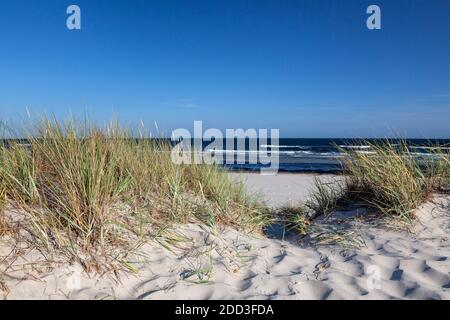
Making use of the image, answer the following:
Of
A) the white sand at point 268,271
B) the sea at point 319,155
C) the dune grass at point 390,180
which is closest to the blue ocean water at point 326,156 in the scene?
the sea at point 319,155

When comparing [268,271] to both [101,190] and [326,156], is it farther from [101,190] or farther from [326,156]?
[326,156]

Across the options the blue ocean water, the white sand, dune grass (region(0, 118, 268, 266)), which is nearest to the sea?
the blue ocean water

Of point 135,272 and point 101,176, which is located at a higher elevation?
point 101,176

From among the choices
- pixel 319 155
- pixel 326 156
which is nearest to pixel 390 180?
pixel 326 156

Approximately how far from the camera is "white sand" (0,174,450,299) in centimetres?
234

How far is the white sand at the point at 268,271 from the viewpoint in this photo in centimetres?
A: 234

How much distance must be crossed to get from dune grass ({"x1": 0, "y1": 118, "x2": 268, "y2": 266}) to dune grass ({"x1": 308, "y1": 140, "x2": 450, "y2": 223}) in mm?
1208

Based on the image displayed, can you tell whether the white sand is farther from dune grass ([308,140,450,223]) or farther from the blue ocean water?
the blue ocean water

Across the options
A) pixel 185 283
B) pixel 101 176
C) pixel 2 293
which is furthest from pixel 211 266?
pixel 2 293

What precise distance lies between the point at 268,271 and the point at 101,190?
1.60 m

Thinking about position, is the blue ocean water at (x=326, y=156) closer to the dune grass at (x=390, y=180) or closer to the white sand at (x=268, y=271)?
the dune grass at (x=390, y=180)
